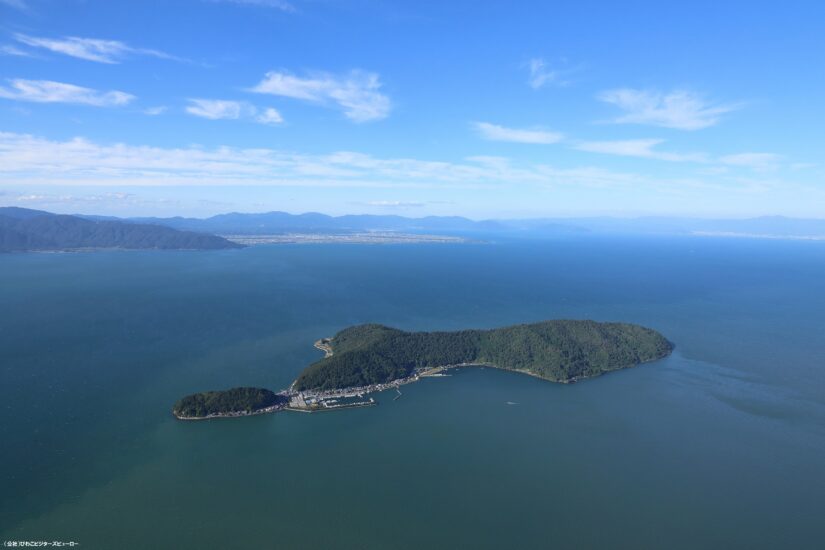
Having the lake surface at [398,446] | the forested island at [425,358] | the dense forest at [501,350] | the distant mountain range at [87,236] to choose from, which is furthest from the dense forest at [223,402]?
the distant mountain range at [87,236]

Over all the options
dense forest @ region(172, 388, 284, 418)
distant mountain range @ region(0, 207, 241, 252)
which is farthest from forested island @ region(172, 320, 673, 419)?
distant mountain range @ region(0, 207, 241, 252)

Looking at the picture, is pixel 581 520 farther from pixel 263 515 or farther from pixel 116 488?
pixel 116 488

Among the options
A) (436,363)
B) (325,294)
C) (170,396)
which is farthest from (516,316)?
(170,396)

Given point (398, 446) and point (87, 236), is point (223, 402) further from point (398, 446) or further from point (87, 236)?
point (87, 236)

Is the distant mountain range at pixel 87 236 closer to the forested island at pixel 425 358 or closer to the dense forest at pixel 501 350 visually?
the dense forest at pixel 501 350

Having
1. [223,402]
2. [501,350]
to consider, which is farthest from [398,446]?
[501,350]

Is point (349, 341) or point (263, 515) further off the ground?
point (349, 341)
